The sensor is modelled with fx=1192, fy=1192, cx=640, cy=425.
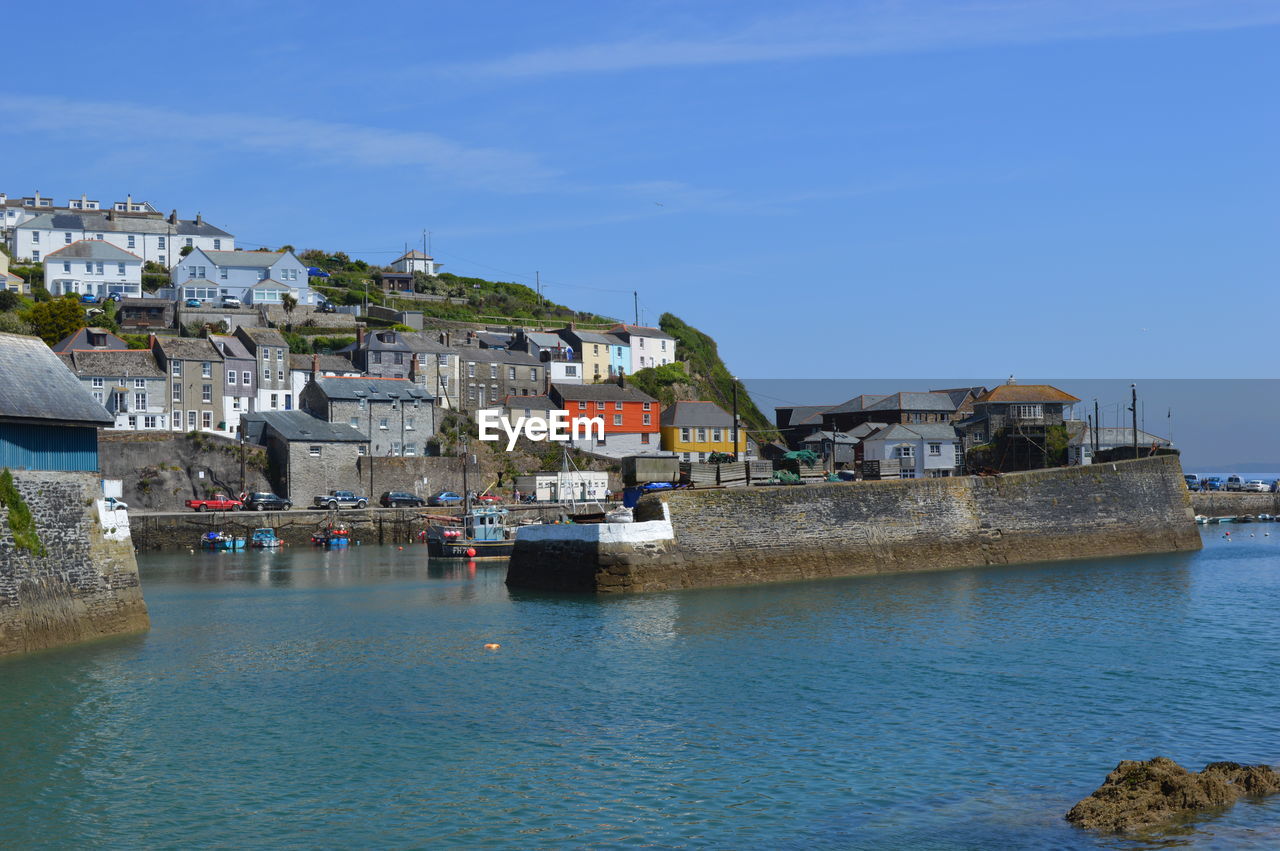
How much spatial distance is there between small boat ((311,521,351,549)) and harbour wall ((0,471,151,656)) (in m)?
36.6

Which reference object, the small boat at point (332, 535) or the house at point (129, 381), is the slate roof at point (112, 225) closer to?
the house at point (129, 381)

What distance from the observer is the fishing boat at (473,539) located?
173ft

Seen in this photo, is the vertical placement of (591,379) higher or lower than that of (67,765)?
higher

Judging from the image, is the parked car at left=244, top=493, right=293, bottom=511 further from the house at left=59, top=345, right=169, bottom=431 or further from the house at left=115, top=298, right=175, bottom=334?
the house at left=115, top=298, right=175, bottom=334

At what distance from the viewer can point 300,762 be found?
16.4m

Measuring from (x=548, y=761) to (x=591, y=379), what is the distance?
76.6 meters

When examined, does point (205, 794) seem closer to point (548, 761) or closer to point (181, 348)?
point (548, 761)

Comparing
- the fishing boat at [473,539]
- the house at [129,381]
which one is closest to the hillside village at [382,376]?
the house at [129,381]

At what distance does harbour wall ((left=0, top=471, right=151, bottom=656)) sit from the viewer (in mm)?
22016

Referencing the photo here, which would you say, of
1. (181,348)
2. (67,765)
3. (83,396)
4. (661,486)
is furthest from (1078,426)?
(67,765)

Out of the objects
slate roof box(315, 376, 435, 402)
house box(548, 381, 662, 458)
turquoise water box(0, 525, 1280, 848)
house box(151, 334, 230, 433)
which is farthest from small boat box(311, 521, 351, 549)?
turquoise water box(0, 525, 1280, 848)

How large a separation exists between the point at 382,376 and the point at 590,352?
19.6m

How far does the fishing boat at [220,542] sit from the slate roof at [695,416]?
3394 centimetres

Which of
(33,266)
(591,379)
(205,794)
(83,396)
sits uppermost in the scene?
(33,266)
